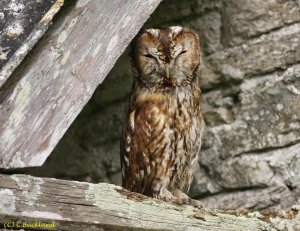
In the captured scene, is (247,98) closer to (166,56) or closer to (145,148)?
(166,56)

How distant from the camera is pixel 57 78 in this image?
8.67 feet

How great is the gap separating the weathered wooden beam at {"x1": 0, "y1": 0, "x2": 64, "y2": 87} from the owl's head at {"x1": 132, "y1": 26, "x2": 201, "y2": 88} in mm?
931

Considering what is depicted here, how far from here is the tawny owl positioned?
3484 millimetres

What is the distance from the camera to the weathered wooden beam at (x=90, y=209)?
2496 mm

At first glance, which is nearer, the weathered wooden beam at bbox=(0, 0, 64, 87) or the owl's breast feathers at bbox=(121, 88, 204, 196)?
the weathered wooden beam at bbox=(0, 0, 64, 87)

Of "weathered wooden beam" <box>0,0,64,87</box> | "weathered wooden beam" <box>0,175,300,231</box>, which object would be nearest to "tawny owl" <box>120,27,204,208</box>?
"weathered wooden beam" <box>0,175,300,231</box>

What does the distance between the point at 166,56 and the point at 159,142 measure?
381 millimetres

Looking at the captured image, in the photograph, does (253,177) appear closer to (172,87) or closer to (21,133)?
(172,87)

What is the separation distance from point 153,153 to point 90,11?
0.89 metres
